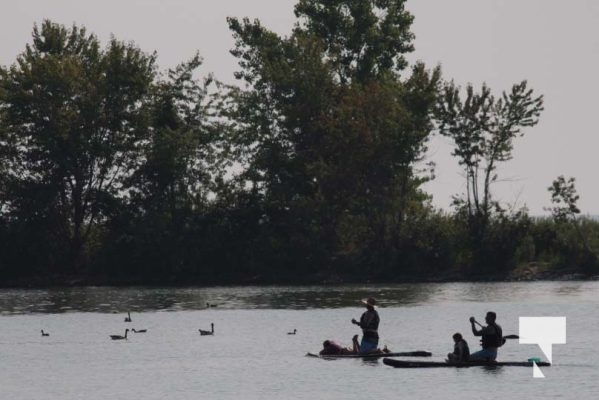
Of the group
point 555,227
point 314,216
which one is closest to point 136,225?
point 314,216

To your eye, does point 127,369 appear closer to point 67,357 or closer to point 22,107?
point 67,357

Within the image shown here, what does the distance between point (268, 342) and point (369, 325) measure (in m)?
13.0

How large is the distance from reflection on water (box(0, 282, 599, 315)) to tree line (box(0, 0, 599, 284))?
5.28 meters

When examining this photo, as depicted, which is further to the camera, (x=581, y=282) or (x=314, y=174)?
(x=314, y=174)

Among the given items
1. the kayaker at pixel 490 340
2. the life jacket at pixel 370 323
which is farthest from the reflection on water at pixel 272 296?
the kayaker at pixel 490 340

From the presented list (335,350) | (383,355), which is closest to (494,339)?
(383,355)

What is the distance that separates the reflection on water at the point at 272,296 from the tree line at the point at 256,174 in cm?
528

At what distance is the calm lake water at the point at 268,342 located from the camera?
54562 mm

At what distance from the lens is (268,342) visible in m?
70.8

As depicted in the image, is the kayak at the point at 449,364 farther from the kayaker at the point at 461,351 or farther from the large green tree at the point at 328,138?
the large green tree at the point at 328,138

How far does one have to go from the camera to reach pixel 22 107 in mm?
117812

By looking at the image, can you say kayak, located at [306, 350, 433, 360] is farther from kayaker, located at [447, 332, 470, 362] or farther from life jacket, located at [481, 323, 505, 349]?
life jacket, located at [481, 323, 505, 349]

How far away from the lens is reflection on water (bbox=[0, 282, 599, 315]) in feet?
305

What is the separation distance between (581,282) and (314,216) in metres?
19.9
